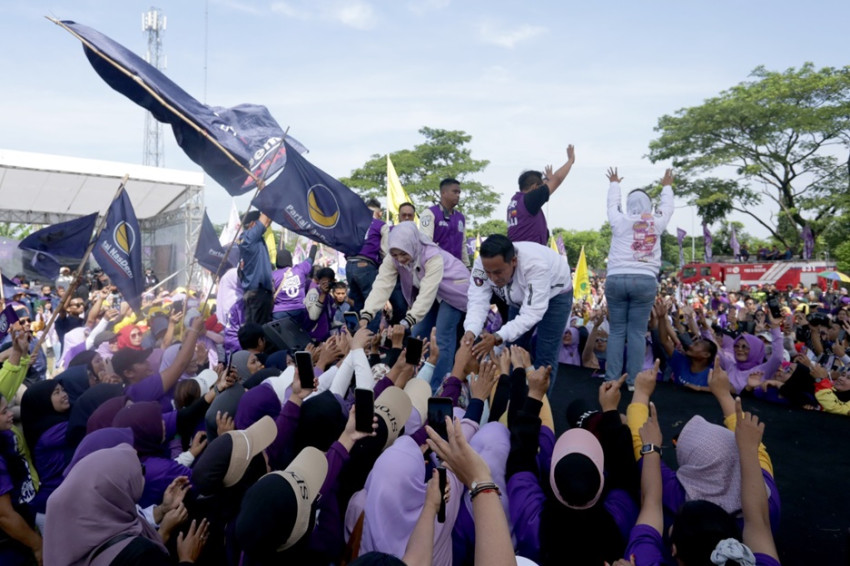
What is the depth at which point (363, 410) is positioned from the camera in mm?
2352

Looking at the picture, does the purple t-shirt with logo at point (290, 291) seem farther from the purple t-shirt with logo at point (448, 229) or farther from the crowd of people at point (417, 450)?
the purple t-shirt with logo at point (448, 229)

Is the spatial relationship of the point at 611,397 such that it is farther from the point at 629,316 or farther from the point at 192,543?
the point at 629,316

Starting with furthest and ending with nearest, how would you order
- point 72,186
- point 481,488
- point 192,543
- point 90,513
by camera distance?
point 72,186, point 192,543, point 90,513, point 481,488

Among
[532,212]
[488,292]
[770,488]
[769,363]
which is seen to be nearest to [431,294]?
[488,292]

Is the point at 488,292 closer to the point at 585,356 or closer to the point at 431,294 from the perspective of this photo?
the point at 431,294

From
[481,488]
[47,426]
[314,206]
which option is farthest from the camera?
[314,206]

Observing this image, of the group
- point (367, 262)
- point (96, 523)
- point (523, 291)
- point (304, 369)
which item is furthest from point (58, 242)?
point (96, 523)

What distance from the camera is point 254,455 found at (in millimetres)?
2424

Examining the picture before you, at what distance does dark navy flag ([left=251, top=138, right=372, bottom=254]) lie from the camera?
606 centimetres

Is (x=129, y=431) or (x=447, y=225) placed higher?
(x=447, y=225)

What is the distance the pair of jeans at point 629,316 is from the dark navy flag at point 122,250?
4411 millimetres

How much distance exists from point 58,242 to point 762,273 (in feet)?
95.0

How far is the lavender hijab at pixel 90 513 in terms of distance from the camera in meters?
2.03

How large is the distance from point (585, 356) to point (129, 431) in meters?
6.20
